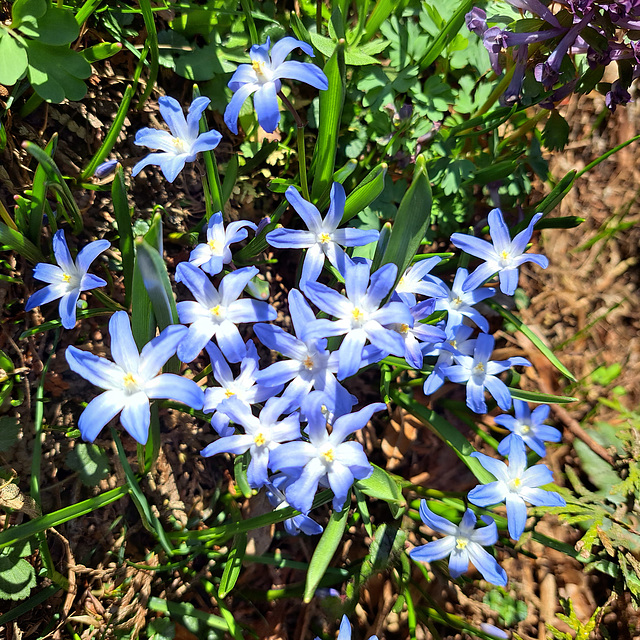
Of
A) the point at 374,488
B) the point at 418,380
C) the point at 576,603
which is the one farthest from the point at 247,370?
the point at 576,603

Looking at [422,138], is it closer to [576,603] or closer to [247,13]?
[247,13]

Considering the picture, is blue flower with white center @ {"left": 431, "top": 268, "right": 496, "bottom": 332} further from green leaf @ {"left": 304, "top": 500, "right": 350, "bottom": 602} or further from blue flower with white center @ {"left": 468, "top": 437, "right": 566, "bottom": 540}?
green leaf @ {"left": 304, "top": 500, "right": 350, "bottom": 602}

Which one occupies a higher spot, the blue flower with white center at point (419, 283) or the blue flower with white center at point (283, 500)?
the blue flower with white center at point (419, 283)

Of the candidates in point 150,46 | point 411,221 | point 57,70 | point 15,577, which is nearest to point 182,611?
point 15,577

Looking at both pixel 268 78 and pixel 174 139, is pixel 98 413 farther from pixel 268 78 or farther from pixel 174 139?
pixel 268 78

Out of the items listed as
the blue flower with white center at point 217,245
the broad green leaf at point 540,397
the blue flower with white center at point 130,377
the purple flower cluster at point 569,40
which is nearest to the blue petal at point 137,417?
the blue flower with white center at point 130,377

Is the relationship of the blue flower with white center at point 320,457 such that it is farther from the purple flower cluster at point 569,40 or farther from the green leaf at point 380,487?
the purple flower cluster at point 569,40
